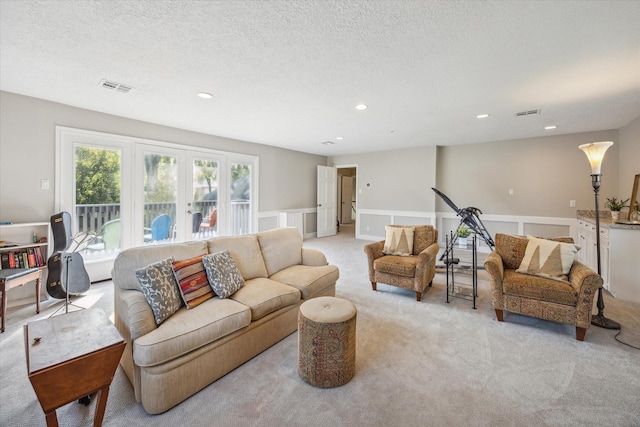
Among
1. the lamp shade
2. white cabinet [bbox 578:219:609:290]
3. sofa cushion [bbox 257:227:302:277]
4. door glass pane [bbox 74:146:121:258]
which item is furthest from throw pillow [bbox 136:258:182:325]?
white cabinet [bbox 578:219:609:290]

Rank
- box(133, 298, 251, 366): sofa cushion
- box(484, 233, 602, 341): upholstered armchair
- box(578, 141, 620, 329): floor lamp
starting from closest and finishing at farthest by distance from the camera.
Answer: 1. box(133, 298, 251, 366): sofa cushion
2. box(484, 233, 602, 341): upholstered armchair
3. box(578, 141, 620, 329): floor lamp

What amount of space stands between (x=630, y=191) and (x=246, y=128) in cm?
644

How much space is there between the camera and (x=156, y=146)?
4660 millimetres

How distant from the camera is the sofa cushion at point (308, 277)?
264cm

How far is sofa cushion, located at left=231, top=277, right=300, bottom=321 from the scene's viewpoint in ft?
7.04

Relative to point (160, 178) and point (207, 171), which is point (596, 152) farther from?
point (160, 178)

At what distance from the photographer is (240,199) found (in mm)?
6199

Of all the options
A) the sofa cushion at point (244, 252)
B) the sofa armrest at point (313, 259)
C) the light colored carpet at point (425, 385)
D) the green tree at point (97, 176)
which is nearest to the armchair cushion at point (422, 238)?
the light colored carpet at point (425, 385)

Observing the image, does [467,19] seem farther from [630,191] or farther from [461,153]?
[461,153]

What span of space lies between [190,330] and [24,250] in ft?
9.80

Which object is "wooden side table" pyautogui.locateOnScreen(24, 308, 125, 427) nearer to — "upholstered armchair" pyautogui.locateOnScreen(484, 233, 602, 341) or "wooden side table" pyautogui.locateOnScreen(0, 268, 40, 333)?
"wooden side table" pyautogui.locateOnScreen(0, 268, 40, 333)

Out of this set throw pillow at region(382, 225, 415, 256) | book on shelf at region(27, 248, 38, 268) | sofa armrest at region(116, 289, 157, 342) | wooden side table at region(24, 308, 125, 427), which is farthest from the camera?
throw pillow at region(382, 225, 415, 256)

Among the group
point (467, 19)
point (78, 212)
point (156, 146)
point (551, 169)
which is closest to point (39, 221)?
point (78, 212)

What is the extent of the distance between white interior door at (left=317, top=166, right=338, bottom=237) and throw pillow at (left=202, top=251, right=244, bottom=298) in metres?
5.63
